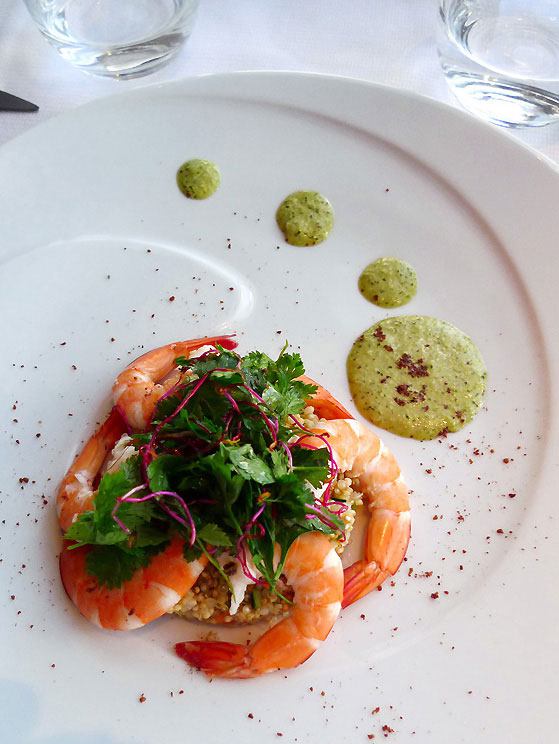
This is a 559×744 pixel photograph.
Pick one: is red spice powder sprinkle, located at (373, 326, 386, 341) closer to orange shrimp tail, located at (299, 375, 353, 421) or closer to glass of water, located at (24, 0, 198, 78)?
orange shrimp tail, located at (299, 375, 353, 421)

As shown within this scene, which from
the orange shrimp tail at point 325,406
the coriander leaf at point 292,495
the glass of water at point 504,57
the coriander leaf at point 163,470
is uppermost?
the glass of water at point 504,57

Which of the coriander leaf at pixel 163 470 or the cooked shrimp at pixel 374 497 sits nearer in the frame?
the coriander leaf at pixel 163 470

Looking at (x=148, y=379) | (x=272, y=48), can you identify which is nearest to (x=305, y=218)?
(x=148, y=379)

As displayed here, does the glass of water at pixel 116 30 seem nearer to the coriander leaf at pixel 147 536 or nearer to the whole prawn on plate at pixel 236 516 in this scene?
the whole prawn on plate at pixel 236 516

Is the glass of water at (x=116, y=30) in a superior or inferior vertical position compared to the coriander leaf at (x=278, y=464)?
superior

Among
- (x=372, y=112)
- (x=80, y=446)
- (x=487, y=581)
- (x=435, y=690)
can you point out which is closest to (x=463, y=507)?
(x=487, y=581)

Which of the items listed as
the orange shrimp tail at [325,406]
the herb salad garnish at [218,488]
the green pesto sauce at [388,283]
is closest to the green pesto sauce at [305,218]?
the green pesto sauce at [388,283]

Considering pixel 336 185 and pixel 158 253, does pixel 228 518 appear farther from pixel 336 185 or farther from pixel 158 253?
pixel 336 185

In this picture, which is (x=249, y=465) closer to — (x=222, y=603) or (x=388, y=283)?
(x=222, y=603)
